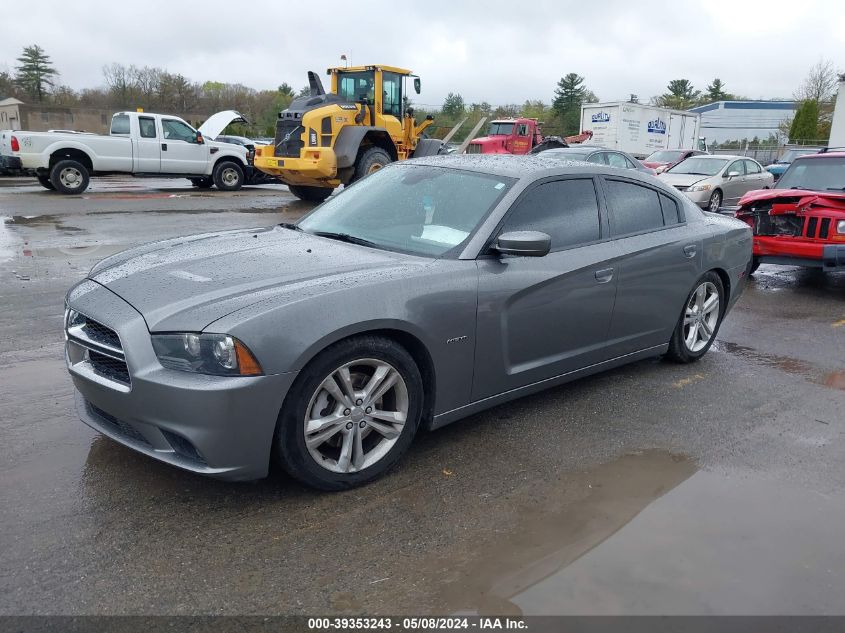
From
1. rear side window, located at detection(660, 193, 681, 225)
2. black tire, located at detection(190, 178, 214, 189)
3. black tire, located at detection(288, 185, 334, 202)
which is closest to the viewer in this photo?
rear side window, located at detection(660, 193, 681, 225)

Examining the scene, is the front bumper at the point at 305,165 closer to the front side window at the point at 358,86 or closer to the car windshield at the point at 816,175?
the front side window at the point at 358,86

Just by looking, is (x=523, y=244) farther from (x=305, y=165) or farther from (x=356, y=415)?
(x=305, y=165)

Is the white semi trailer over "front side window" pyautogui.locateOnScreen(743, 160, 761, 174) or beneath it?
over

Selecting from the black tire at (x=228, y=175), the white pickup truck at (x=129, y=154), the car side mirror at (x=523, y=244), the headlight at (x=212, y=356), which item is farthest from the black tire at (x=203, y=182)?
the headlight at (x=212, y=356)

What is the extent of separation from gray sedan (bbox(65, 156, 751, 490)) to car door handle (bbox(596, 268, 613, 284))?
0.01 metres

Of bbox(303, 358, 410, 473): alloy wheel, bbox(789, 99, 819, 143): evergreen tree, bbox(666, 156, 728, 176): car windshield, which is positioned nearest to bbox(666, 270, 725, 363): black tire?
bbox(303, 358, 410, 473): alloy wheel

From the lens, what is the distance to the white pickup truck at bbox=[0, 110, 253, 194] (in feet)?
52.2

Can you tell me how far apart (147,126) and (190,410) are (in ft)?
54.4

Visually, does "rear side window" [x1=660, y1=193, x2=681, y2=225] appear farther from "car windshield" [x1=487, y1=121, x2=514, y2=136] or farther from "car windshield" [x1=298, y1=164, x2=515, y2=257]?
"car windshield" [x1=487, y1=121, x2=514, y2=136]

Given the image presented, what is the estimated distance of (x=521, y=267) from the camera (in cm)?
388

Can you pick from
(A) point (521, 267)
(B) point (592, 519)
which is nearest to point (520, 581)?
(B) point (592, 519)

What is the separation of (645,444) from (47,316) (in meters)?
5.04

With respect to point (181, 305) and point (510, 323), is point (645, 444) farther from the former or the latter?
point (181, 305)

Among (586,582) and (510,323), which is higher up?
(510,323)
